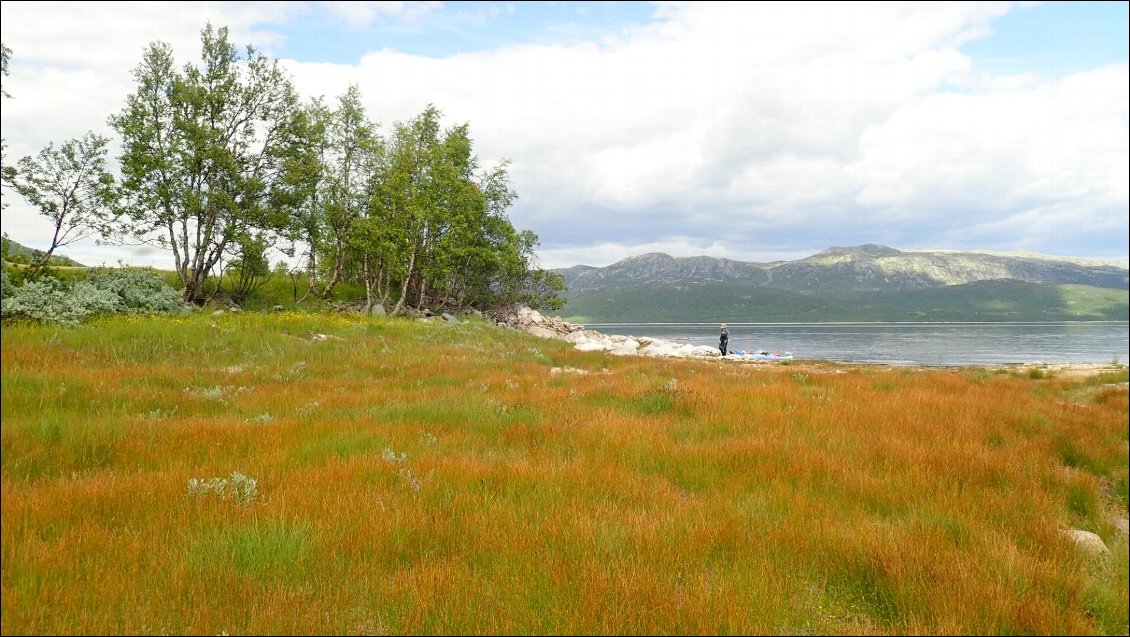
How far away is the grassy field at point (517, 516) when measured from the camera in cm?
317

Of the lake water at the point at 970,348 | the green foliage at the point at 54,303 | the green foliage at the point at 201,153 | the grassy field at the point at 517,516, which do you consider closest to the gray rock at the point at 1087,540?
the grassy field at the point at 517,516

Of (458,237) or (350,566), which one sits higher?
(458,237)

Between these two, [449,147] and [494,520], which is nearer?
[494,520]

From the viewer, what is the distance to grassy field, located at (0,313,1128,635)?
3168 mm

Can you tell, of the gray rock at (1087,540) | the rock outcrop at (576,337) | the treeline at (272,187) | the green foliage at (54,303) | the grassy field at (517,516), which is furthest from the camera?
the rock outcrop at (576,337)

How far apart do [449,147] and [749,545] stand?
4318 centimetres

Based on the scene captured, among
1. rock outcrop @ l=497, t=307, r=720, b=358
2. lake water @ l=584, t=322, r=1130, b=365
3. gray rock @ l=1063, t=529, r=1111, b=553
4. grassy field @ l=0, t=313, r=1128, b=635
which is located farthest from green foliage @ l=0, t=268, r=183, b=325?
rock outcrop @ l=497, t=307, r=720, b=358

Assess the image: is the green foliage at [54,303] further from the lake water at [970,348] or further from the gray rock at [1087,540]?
the lake water at [970,348]

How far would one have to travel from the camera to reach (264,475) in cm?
533

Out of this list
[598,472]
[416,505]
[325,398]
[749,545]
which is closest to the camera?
[749,545]

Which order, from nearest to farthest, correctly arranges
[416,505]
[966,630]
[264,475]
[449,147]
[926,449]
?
1. [966,630]
2. [416,505]
3. [264,475]
4. [926,449]
5. [449,147]

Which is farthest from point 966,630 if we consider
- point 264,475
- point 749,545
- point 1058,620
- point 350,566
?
point 264,475

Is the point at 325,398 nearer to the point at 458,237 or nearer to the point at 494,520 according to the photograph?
the point at 494,520

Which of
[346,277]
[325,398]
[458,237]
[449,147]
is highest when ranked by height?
[449,147]
